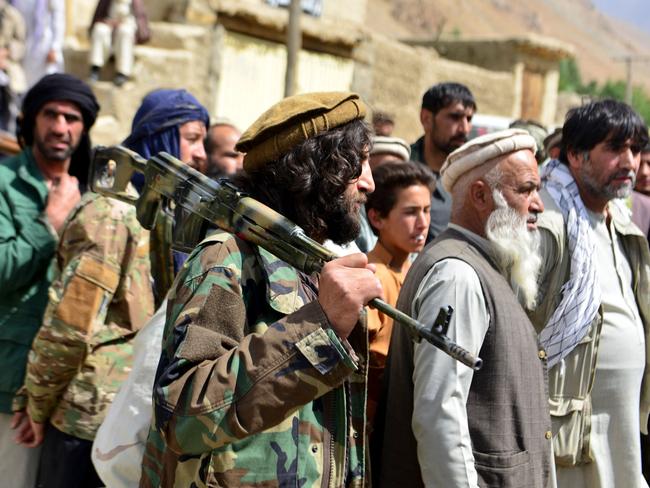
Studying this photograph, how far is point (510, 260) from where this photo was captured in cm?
273

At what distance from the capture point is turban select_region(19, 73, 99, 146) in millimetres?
3508

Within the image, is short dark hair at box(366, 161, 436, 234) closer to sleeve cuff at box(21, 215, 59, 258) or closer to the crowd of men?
the crowd of men

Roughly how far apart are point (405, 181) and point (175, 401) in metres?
1.94

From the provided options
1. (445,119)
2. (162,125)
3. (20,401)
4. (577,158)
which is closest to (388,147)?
(445,119)

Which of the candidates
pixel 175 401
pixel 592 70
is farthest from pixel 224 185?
pixel 592 70

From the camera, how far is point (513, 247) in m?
2.70

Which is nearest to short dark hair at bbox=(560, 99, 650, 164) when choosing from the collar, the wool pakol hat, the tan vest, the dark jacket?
the tan vest

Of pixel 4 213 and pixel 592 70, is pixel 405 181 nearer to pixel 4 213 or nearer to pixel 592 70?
pixel 4 213

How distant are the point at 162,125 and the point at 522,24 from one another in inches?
3153

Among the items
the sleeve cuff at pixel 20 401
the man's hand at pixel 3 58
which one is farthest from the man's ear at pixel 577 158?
the man's hand at pixel 3 58

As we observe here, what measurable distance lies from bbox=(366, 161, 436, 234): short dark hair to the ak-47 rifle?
3.64 feet

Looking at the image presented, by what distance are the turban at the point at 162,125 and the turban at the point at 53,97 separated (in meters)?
0.24

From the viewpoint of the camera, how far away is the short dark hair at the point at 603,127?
3.45 metres

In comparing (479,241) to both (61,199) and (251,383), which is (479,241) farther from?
(61,199)
